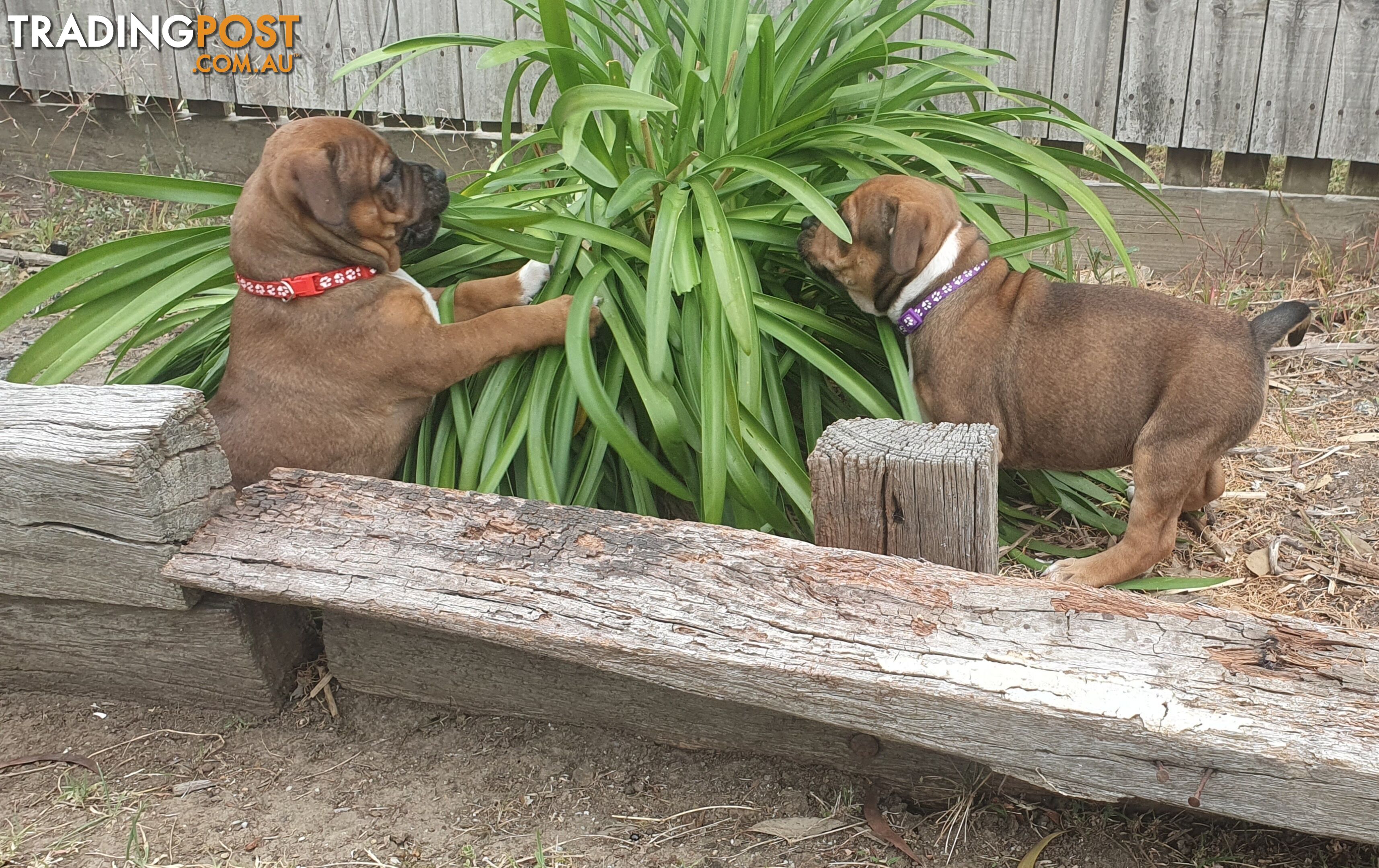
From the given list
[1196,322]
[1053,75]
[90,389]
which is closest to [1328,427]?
[1196,322]

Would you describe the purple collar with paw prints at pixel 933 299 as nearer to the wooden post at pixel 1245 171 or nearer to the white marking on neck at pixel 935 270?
the white marking on neck at pixel 935 270

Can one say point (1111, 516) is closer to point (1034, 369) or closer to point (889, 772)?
point (1034, 369)

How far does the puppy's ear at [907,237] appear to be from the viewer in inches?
136

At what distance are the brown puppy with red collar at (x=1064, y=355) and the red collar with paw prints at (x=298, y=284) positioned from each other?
59.1 inches

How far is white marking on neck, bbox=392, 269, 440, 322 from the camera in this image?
3.70m

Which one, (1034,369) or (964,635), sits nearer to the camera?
(964,635)

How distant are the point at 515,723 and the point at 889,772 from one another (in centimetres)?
109

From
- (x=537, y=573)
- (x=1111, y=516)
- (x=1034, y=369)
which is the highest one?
(x=1034, y=369)

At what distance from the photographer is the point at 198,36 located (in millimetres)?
7738

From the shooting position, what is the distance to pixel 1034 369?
11.8 feet

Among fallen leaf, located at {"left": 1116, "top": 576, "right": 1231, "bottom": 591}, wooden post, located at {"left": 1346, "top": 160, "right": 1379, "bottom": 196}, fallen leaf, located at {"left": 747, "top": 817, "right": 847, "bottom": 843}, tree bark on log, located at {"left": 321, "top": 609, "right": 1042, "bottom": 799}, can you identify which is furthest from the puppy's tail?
wooden post, located at {"left": 1346, "top": 160, "right": 1379, "bottom": 196}

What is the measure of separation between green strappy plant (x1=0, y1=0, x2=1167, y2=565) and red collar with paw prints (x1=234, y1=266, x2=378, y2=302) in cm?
36

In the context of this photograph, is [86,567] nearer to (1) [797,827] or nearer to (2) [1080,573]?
(1) [797,827]

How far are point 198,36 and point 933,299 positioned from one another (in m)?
6.32
